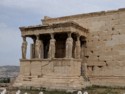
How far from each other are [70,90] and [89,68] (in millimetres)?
4386

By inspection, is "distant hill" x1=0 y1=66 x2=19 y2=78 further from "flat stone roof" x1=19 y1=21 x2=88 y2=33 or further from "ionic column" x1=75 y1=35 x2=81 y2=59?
"ionic column" x1=75 y1=35 x2=81 y2=59

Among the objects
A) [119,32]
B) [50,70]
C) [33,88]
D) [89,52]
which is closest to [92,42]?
[89,52]

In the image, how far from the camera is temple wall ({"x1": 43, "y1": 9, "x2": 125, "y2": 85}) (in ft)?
70.6

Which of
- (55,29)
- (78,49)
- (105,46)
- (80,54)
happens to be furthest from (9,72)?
(105,46)

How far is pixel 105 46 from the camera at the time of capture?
22312mm

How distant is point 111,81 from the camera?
850 inches

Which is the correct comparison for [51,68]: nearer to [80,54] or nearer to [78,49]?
[78,49]

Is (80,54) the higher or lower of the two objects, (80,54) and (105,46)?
the lower

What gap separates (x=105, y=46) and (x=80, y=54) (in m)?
2.23

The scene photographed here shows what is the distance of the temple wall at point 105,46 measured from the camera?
21.5m

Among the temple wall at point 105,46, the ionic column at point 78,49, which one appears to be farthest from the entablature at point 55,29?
the temple wall at point 105,46

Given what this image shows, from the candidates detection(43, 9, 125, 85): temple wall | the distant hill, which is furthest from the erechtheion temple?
the distant hill

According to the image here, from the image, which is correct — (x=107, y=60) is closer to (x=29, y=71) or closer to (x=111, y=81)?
(x=111, y=81)

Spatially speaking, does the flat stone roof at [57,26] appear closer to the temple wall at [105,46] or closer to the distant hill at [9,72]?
the temple wall at [105,46]
